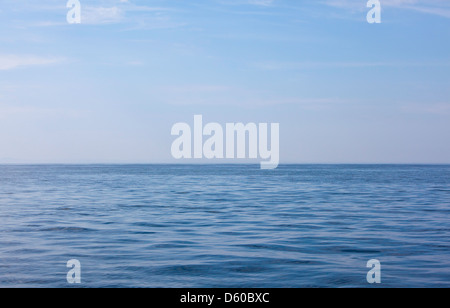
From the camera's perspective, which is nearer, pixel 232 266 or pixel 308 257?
pixel 232 266

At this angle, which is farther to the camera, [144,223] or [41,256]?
[144,223]

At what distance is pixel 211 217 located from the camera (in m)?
26.9

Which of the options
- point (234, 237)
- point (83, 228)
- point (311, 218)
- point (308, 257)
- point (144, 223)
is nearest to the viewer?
point (308, 257)

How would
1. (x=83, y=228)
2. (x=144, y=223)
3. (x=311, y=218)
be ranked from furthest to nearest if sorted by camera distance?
(x=311, y=218) < (x=144, y=223) < (x=83, y=228)

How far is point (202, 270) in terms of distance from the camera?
14383 mm
